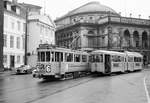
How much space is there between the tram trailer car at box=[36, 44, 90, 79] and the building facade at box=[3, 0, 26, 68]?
18789mm

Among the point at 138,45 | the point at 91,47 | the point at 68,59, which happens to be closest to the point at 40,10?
the point at 91,47

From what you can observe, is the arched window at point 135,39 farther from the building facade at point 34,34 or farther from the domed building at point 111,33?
the building facade at point 34,34

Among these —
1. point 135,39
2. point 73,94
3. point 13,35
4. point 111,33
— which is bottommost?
point 73,94

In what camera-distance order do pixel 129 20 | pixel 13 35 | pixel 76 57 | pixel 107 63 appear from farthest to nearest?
pixel 129 20, pixel 13 35, pixel 107 63, pixel 76 57

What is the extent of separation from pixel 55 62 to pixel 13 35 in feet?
75.7

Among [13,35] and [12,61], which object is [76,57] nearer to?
[13,35]

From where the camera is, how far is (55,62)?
878 inches

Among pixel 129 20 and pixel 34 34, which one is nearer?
pixel 34 34

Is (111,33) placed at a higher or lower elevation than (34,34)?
higher

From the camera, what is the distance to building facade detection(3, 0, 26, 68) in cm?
4125

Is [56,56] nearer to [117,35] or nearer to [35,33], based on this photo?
[35,33]

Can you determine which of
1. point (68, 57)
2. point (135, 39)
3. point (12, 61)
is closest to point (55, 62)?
point (68, 57)

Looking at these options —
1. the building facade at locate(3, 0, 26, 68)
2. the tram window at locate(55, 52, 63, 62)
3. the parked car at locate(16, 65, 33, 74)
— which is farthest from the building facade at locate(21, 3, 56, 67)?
the tram window at locate(55, 52, 63, 62)

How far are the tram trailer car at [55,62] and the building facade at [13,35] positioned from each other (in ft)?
61.6
